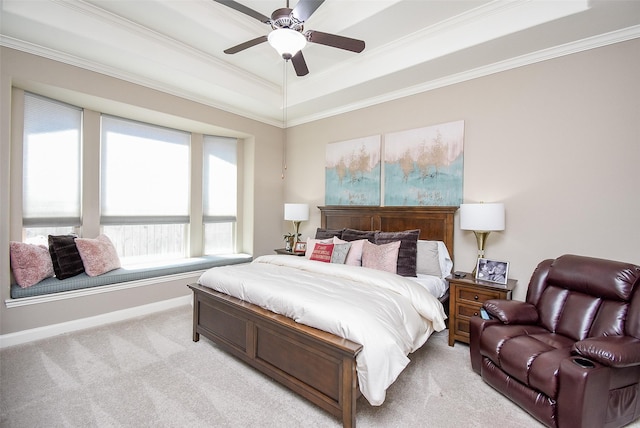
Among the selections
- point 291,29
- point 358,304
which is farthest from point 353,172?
point 358,304

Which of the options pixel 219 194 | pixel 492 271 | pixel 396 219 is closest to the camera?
pixel 492 271

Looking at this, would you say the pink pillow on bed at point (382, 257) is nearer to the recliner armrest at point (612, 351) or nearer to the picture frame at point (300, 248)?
the picture frame at point (300, 248)

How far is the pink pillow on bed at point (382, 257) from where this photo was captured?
3.08 m

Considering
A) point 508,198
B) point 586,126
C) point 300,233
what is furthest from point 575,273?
point 300,233

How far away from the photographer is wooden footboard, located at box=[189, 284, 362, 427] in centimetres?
170

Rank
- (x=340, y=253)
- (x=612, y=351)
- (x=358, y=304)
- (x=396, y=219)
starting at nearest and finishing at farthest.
A: (x=612, y=351), (x=358, y=304), (x=340, y=253), (x=396, y=219)

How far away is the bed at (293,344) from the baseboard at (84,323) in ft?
4.19

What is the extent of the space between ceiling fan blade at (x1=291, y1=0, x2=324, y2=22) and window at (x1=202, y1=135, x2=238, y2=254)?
3390mm

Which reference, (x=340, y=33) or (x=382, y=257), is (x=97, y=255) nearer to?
(x=382, y=257)

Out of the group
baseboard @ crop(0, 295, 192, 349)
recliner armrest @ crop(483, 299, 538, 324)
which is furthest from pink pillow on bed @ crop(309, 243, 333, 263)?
baseboard @ crop(0, 295, 192, 349)

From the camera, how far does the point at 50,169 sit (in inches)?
131

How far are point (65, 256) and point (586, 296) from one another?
16.5 feet

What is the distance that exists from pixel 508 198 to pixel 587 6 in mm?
1683

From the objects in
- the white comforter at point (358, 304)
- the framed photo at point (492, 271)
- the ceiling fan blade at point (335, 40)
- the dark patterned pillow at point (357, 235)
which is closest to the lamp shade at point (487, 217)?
the framed photo at point (492, 271)
